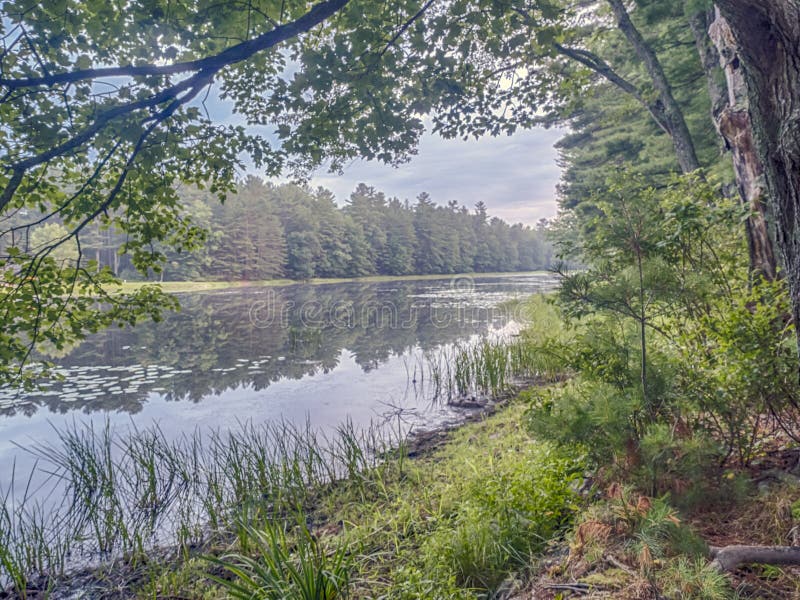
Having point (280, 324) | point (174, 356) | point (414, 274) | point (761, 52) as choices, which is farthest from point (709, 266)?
point (414, 274)

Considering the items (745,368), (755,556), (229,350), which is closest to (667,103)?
(745,368)

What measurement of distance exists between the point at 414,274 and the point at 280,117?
5815cm

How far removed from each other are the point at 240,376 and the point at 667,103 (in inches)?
355

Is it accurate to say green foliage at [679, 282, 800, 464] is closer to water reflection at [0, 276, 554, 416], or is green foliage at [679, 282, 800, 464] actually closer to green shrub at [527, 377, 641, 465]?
green shrub at [527, 377, 641, 465]

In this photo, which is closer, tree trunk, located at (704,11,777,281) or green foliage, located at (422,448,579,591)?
green foliage, located at (422,448,579,591)

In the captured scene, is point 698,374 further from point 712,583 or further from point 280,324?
point 280,324

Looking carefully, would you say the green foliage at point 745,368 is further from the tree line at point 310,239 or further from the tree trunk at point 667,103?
the tree line at point 310,239

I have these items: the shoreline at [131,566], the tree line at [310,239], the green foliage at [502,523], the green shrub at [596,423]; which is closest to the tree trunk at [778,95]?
the green shrub at [596,423]

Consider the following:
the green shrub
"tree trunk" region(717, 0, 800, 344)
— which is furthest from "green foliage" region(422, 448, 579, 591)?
"tree trunk" region(717, 0, 800, 344)

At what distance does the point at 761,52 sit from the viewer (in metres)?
1.67

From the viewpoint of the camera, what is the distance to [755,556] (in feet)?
5.87

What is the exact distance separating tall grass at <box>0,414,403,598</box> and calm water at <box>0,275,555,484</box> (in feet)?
3.57

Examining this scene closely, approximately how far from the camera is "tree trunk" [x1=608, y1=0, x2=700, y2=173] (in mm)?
6184

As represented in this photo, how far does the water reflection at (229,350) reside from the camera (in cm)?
794
